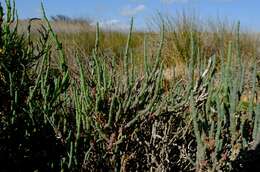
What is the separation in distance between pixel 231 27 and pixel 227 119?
841 cm

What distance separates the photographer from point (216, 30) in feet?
35.9

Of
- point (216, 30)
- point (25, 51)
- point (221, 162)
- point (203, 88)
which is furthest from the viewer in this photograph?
point (216, 30)

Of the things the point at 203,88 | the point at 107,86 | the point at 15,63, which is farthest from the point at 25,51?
the point at 203,88

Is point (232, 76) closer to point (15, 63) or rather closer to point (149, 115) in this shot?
point (149, 115)

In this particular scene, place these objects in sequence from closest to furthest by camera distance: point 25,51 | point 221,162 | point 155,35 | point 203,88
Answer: point 221,162
point 203,88
point 25,51
point 155,35

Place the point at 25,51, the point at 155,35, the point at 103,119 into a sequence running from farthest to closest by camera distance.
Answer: the point at 155,35
the point at 25,51
the point at 103,119

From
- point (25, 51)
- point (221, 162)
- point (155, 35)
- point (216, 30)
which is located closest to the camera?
point (221, 162)

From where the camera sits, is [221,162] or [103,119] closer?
[221,162]

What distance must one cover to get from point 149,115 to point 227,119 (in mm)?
338

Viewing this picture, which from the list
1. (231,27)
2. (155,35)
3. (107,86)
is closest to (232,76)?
(107,86)

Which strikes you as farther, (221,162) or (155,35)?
(155,35)

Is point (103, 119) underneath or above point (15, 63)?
underneath

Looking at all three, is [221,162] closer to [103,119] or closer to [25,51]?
[103,119]

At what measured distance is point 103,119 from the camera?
2.26 m
